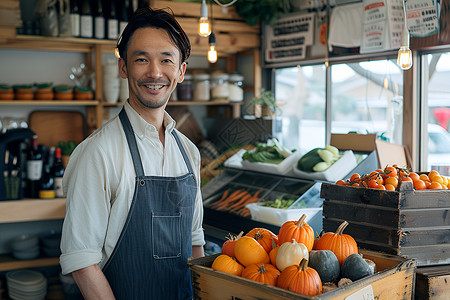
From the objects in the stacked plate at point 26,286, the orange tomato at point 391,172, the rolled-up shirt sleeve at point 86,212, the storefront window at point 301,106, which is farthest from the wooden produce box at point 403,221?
the stacked plate at point 26,286

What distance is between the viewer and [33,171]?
13.0 feet

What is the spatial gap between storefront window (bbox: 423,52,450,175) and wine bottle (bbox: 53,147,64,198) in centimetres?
277

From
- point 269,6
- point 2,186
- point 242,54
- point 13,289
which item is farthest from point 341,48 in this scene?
point 13,289

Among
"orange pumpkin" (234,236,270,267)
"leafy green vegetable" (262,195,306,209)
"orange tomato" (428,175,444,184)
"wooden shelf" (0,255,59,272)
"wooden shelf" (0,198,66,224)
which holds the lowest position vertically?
"wooden shelf" (0,255,59,272)

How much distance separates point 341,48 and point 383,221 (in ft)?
8.02

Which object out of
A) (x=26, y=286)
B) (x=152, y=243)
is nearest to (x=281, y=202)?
(x=152, y=243)

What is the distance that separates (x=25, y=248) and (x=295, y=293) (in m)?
3.35

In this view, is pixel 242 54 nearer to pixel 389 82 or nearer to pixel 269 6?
pixel 269 6

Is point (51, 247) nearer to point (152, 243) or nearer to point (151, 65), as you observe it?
point (152, 243)

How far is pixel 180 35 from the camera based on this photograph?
1.80 m

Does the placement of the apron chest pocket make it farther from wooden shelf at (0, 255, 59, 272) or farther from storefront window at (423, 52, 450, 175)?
wooden shelf at (0, 255, 59, 272)

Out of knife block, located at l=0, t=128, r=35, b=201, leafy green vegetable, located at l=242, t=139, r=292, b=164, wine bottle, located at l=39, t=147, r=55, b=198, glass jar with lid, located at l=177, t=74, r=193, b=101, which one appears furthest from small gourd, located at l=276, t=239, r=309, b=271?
glass jar with lid, located at l=177, t=74, r=193, b=101

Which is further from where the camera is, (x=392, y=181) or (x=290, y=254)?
(x=392, y=181)

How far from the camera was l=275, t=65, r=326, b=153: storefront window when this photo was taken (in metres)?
4.55
